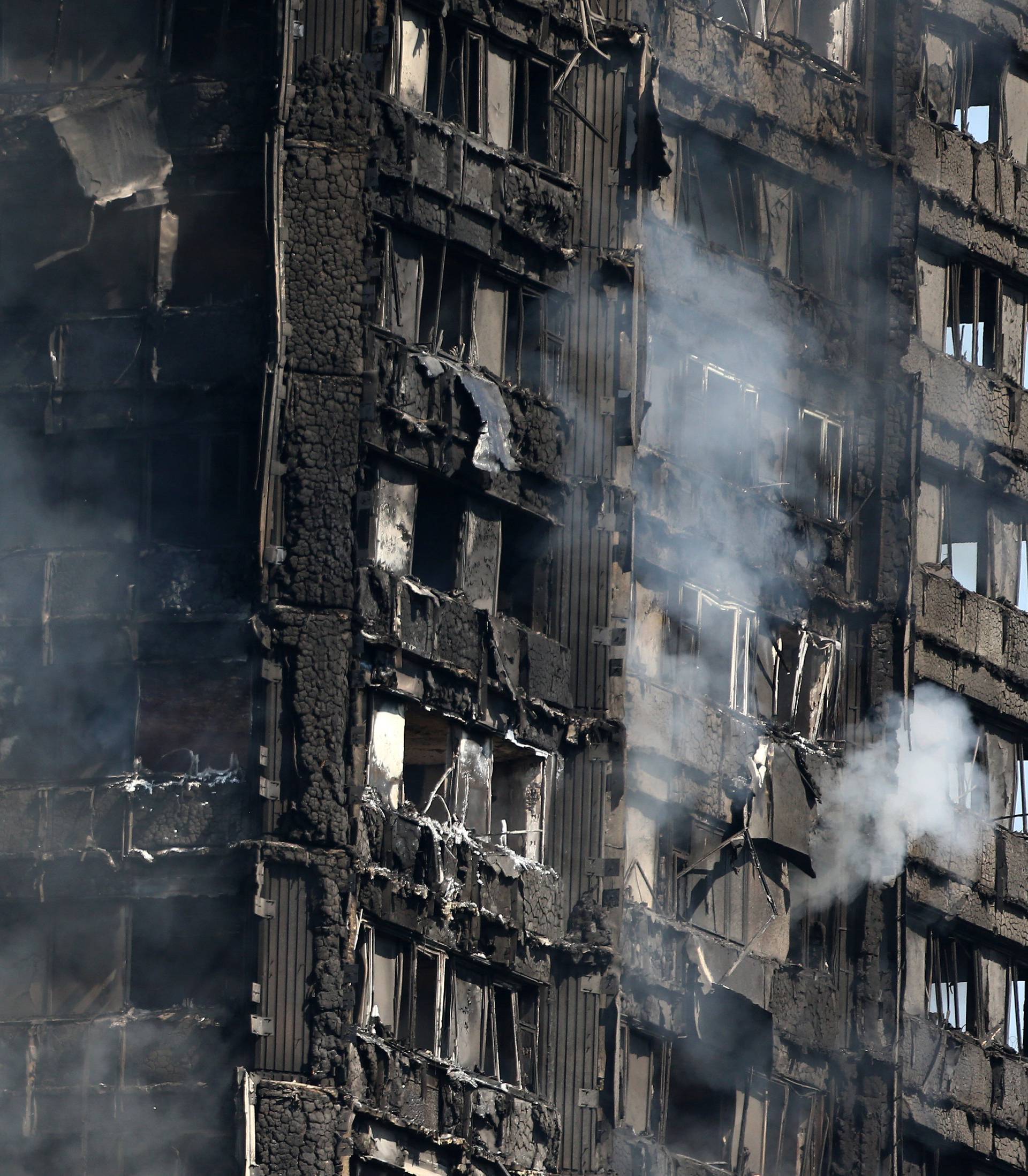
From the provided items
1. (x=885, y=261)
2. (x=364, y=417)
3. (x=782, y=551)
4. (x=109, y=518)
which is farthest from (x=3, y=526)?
(x=885, y=261)

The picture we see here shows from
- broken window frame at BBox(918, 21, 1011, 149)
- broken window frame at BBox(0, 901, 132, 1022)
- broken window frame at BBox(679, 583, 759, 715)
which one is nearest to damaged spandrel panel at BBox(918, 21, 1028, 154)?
broken window frame at BBox(918, 21, 1011, 149)

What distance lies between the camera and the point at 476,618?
48031 mm

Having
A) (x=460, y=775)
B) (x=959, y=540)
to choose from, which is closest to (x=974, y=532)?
(x=959, y=540)

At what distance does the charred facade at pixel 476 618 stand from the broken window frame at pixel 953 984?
8 centimetres

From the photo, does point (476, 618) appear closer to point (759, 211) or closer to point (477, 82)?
point (477, 82)

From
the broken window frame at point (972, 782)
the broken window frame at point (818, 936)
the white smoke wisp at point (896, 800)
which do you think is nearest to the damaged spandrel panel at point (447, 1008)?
the broken window frame at point (818, 936)

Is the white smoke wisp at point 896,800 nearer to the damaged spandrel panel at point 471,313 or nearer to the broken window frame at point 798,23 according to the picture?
the damaged spandrel panel at point 471,313

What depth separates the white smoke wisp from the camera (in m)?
53.6

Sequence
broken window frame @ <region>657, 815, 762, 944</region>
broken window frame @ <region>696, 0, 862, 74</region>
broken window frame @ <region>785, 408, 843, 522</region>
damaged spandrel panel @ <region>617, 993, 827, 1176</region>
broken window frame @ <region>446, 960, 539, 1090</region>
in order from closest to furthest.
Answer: broken window frame @ <region>446, 960, 539, 1090</region> → damaged spandrel panel @ <region>617, 993, 827, 1176</region> → broken window frame @ <region>657, 815, 762, 944</region> → broken window frame @ <region>785, 408, 843, 522</region> → broken window frame @ <region>696, 0, 862, 74</region>

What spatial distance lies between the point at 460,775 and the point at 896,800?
9147mm

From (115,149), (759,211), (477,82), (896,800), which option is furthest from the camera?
(759,211)

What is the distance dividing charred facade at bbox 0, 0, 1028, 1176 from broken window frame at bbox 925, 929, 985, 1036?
8cm

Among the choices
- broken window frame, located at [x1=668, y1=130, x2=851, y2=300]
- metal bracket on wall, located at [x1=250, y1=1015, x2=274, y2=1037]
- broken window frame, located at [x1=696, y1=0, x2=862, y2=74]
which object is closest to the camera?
metal bracket on wall, located at [x1=250, y1=1015, x2=274, y2=1037]

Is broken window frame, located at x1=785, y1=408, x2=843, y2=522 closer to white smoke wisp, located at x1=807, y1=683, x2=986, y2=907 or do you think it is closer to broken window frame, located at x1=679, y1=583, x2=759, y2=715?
broken window frame, located at x1=679, y1=583, x2=759, y2=715
